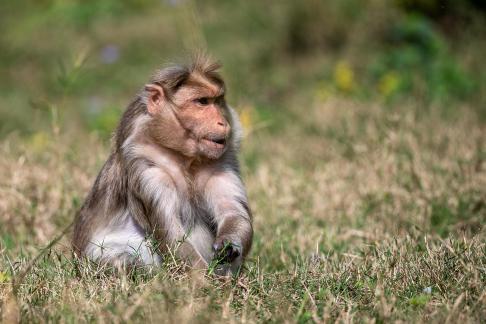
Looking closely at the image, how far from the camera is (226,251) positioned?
4.00 m

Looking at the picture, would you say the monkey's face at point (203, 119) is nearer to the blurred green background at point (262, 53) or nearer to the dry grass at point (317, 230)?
the dry grass at point (317, 230)

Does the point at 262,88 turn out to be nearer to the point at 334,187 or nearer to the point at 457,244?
the point at 334,187

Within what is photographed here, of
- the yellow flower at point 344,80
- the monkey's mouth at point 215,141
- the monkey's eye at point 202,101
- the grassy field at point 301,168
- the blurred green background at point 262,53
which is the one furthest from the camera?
the yellow flower at point 344,80

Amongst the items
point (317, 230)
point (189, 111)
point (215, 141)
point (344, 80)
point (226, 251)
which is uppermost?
point (189, 111)

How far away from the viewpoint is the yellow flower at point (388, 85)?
887 centimetres

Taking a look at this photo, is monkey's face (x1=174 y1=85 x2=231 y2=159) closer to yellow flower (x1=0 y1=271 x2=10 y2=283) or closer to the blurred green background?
yellow flower (x1=0 y1=271 x2=10 y2=283)

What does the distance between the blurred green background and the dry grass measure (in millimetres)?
570

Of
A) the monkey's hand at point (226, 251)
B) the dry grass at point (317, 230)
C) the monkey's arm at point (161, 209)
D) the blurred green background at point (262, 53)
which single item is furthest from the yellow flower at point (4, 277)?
the blurred green background at point (262, 53)

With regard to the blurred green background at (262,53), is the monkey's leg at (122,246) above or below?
above

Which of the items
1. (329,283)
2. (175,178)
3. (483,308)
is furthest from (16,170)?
(483,308)

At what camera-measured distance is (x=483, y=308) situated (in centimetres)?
342

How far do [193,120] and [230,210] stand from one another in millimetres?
514

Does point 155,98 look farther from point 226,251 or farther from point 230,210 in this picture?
point 226,251

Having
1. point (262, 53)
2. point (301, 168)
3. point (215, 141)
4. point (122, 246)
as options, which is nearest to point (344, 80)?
point (301, 168)
